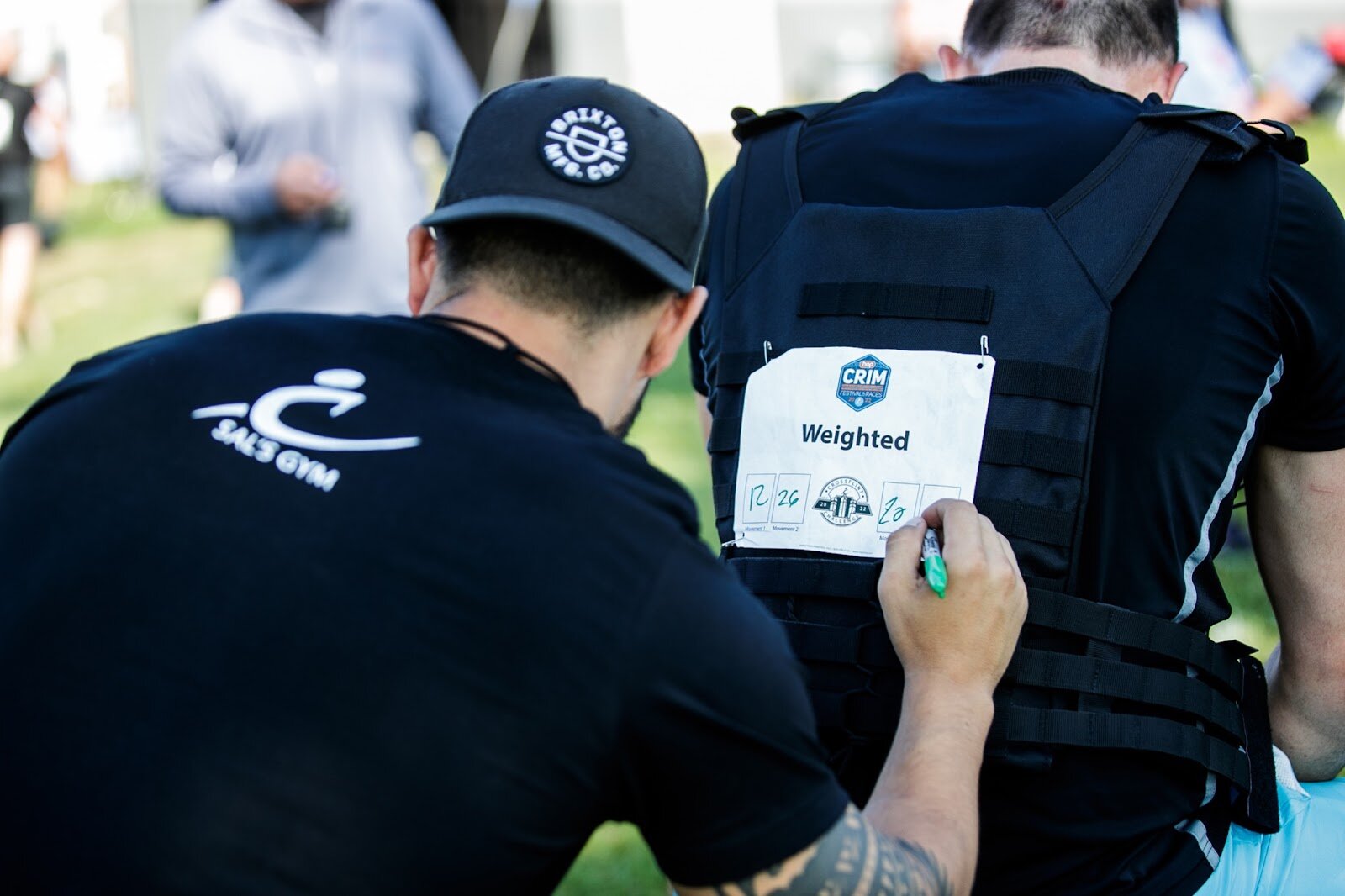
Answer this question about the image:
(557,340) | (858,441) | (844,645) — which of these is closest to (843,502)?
(858,441)

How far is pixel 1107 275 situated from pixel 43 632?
55.6 inches

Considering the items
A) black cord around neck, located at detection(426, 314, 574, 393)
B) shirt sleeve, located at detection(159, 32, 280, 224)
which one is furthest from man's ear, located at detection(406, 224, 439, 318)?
shirt sleeve, located at detection(159, 32, 280, 224)

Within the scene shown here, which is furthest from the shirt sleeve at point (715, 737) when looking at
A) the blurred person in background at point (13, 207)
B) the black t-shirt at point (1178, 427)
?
the blurred person in background at point (13, 207)

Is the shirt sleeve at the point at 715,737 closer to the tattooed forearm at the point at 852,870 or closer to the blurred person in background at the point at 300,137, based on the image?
the tattooed forearm at the point at 852,870

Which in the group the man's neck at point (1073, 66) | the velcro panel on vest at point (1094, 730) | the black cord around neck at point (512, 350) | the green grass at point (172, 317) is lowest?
the green grass at point (172, 317)

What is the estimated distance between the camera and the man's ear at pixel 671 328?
6.41 ft

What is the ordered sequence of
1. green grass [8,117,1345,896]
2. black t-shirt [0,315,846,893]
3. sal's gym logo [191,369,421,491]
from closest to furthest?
black t-shirt [0,315,846,893] → sal's gym logo [191,369,421,491] → green grass [8,117,1345,896]

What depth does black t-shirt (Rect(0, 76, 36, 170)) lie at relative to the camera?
421 inches

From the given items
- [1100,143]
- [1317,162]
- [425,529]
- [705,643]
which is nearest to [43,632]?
[425,529]

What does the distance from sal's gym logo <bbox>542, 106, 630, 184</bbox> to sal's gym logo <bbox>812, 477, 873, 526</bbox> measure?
61 centimetres

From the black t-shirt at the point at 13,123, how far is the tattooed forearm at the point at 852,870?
1043 centimetres

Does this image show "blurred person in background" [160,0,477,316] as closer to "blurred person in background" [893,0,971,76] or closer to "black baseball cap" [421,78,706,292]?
"blurred person in background" [893,0,971,76]

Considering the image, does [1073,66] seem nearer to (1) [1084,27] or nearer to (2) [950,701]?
(1) [1084,27]

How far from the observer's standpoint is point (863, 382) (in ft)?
7.29
